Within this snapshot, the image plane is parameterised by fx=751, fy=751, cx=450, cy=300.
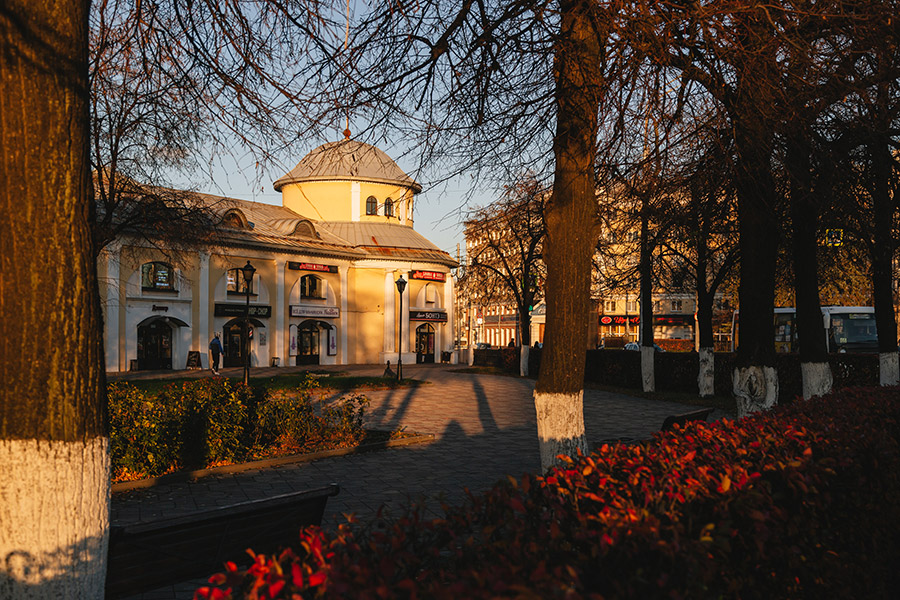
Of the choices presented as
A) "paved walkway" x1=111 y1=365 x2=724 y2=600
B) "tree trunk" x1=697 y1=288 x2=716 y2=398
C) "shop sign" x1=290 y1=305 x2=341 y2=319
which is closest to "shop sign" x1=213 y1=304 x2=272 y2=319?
"shop sign" x1=290 y1=305 x2=341 y2=319

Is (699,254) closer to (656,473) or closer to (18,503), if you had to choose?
(656,473)

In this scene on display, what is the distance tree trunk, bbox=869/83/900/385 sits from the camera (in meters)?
9.71

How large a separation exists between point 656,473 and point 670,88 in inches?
206

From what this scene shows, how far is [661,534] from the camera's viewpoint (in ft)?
9.21

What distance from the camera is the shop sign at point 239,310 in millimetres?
A: 40594

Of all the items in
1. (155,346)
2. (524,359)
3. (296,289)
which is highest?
(296,289)

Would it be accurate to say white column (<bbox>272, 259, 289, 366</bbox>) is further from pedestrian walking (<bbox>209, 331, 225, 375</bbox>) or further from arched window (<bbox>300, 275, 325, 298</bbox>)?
pedestrian walking (<bbox>209, 331, 225, 375</bbox>)

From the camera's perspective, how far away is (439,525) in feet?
9.34

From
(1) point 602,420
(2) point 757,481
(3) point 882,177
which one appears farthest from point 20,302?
(1) point 602,420

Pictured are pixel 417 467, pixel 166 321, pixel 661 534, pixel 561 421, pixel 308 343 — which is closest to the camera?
pixel 661 534

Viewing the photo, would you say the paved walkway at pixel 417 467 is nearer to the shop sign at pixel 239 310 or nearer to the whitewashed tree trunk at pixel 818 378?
the whitewashed tree trunk at pixel 818 378

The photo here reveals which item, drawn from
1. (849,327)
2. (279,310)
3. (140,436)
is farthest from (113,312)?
(849,327)

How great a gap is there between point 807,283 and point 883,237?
9.24 ft

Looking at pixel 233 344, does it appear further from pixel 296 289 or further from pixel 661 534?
pixel 661 534
